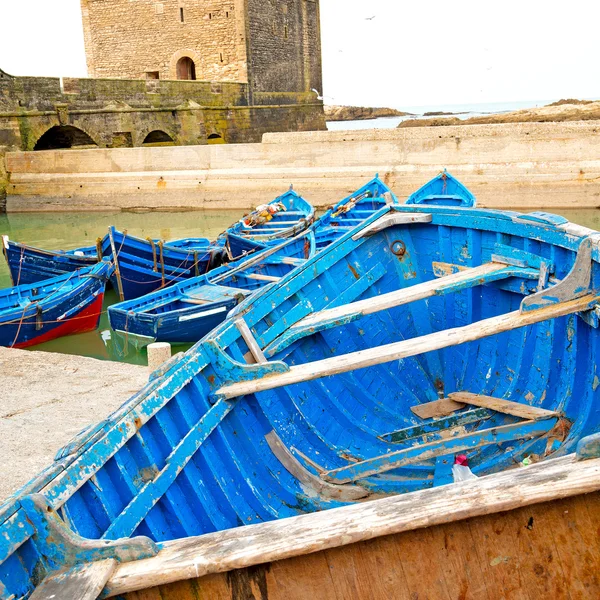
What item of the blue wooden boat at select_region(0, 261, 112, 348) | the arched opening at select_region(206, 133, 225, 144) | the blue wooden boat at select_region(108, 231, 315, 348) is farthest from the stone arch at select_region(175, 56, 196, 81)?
the blue wooden boat at select_region(108, 231, 315, 348)

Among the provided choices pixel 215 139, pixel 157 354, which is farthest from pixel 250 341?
pixel 215 139

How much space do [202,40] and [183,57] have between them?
6.50 feet

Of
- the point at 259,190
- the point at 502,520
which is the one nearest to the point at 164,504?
the point at 502,520

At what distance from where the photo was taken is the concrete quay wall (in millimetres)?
15828

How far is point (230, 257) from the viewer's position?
35.8 ft

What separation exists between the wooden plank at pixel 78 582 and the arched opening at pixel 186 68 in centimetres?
3038

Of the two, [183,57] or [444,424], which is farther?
[183,57]

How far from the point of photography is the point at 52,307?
Answer: 8.78 metres

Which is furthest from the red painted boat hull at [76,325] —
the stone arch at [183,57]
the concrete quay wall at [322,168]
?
the stone arch at [183,57]

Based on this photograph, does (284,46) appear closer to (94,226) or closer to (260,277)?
(94,226)

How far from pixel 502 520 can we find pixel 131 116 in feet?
79.1

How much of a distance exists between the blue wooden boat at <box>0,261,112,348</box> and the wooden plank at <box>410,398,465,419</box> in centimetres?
577

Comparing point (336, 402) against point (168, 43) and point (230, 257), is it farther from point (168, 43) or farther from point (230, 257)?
point (168, 43)

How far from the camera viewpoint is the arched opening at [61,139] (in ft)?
84.3
